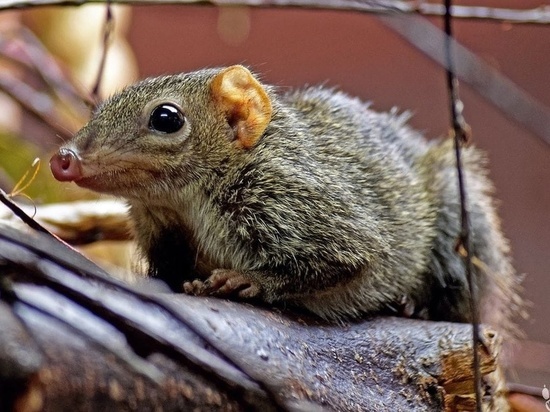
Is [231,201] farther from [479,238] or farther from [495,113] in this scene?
[495,113]

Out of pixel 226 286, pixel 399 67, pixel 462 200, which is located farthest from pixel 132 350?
pixel 399 67

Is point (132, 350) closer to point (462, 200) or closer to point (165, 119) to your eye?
point (462, 200)

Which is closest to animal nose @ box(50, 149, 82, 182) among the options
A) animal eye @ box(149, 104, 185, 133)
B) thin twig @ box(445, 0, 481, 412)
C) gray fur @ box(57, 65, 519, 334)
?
gray fur @ box(57, 65, 519, 334)

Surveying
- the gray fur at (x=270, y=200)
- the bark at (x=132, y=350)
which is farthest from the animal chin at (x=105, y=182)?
the bark at (x=132, y=350)

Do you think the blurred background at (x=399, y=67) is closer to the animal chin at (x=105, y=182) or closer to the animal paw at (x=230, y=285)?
the animal chin at (x=105, y=182)

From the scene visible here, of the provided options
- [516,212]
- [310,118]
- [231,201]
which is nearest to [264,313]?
[231,201]

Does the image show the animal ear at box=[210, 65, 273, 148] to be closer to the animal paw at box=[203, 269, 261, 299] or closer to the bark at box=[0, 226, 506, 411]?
the animal paw at box=[203, 269, 261, 299]

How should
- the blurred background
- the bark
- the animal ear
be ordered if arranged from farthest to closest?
1. the blurred background
2. the animal ear
3. the bark
